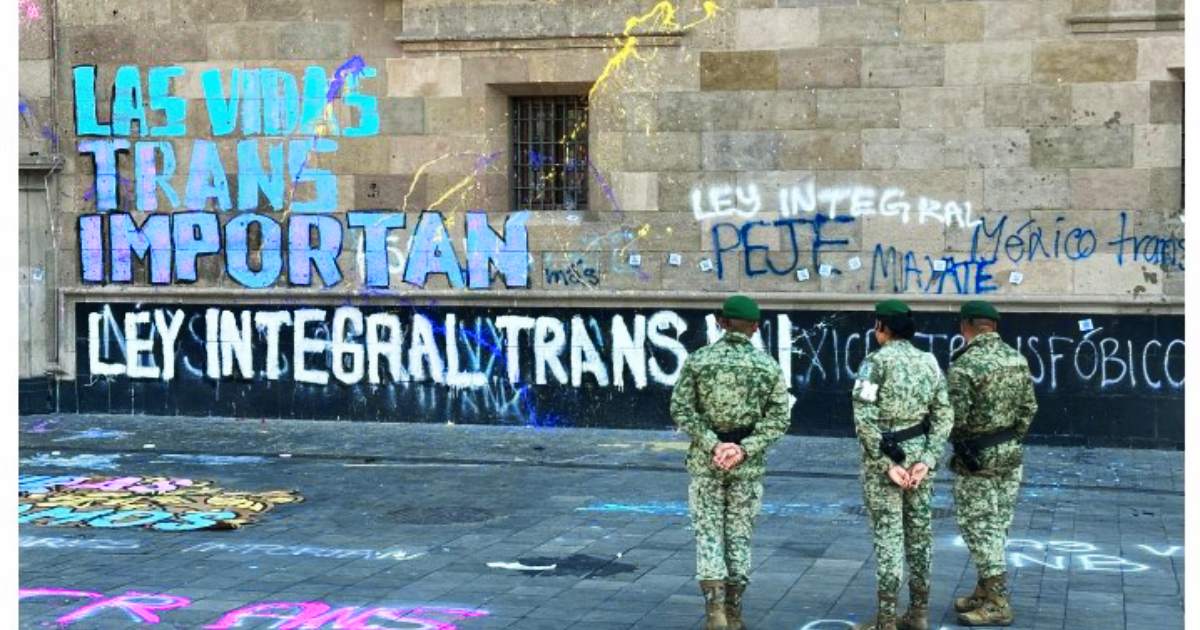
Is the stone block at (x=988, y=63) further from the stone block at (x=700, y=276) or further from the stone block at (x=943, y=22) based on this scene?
the stone block at (x=700, y=276)

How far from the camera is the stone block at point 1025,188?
16.2 m

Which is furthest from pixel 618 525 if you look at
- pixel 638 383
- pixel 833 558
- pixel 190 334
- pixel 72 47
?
pixel 72 47

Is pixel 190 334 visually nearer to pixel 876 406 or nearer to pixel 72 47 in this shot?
pixel 72 47

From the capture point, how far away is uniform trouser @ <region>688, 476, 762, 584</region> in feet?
28.8

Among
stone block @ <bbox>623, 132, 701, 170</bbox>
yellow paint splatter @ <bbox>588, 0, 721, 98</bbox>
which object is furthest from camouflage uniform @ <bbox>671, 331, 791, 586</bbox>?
yellow paint splatter @ <bbox>588, 0, 721, 98</bbox>

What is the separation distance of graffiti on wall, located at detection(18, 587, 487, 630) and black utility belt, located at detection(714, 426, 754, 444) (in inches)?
66.9

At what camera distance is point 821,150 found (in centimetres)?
1691

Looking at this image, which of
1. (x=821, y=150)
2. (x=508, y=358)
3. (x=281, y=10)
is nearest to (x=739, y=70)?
(x=821, y=150)

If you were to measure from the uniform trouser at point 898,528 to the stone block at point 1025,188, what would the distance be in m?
8.12

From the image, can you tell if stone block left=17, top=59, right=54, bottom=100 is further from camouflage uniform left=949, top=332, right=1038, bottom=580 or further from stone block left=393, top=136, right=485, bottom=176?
camouflage uniform left=949, top=332, right=1038, bottom=580

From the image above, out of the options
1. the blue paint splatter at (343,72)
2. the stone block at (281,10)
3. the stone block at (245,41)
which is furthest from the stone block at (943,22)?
the stone block at (245,41)

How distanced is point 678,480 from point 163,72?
8204 millimetres

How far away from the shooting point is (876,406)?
877 cm

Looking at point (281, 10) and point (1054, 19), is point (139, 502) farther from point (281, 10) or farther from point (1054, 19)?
point (1054, 19)
